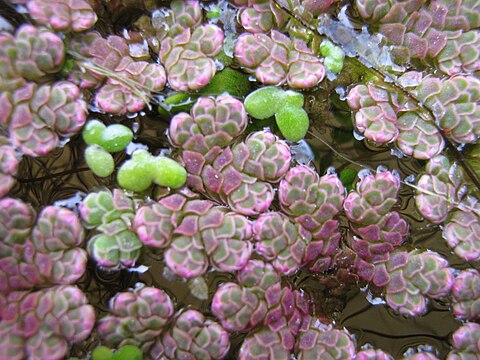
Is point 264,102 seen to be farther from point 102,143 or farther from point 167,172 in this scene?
point 102,143

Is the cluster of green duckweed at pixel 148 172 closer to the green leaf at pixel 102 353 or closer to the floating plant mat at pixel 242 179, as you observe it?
the floating plant mat at pixel 242 179

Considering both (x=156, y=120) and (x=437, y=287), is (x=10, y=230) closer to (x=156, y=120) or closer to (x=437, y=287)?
(x=156, y=120)

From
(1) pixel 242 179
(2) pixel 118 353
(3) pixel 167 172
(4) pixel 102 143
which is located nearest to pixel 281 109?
(1) pixel 242 179

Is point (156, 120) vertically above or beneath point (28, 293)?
above

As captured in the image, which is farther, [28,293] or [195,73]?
[195,73]

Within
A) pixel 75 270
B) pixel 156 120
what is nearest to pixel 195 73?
pixel 156 120

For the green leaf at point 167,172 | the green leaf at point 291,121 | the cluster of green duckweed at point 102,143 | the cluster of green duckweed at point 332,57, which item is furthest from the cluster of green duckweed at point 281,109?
the cluster of green duckweed at point 102,143

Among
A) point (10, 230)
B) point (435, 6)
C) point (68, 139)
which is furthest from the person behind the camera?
point (435, 6)
